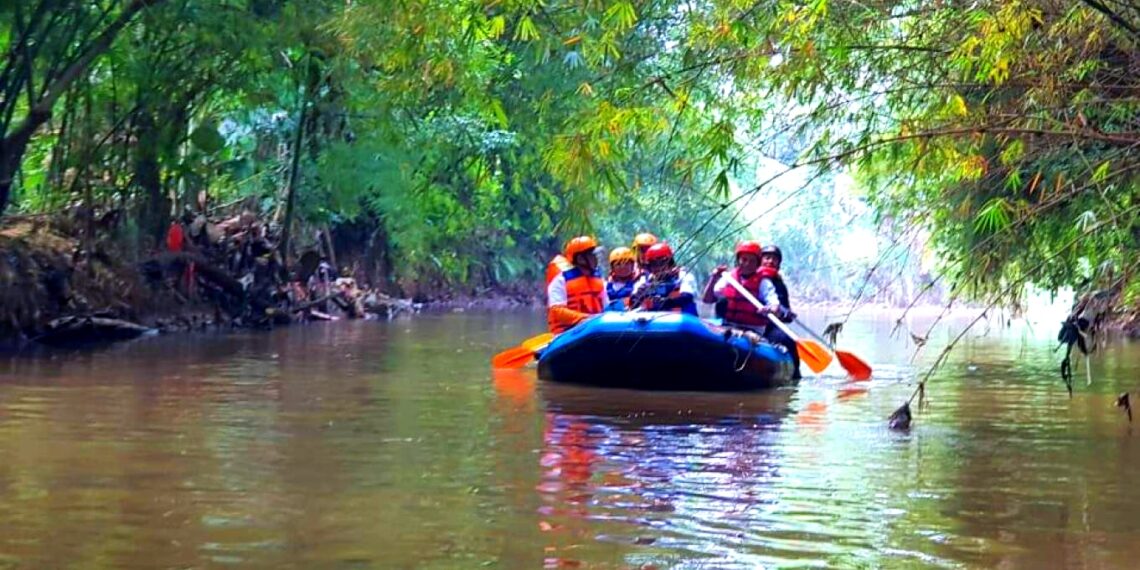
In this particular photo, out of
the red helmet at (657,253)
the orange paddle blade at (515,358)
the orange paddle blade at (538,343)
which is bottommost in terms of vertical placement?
the orange paddle blade at (515,358)

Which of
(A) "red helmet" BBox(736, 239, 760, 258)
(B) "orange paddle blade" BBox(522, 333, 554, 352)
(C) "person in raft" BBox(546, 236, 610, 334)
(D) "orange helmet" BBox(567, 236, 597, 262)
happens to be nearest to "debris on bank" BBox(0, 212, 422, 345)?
(B) "orange paddle blade" BBox(522, 333, 554, 352)

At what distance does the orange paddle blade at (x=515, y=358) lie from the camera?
13109mm

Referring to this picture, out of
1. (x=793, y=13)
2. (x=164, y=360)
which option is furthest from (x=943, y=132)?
(x=164, y=360)

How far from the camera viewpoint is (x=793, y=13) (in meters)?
6.53

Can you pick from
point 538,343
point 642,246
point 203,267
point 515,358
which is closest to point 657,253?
point 642,246

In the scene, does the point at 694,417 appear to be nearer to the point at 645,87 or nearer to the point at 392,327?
the point at 645,87

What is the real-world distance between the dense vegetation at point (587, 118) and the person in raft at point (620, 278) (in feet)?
2.60

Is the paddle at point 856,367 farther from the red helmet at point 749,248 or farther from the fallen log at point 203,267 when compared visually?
the fallen log at point 203,267

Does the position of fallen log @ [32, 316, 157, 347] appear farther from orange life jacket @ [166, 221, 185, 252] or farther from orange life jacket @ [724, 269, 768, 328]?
orange life jacket @ [724, 269, 768, 328]

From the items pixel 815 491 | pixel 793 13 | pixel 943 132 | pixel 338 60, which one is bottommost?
pixel 815 491

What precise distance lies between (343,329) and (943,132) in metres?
14.1

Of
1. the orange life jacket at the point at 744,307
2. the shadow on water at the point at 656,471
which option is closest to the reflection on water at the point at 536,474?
the shadow on water at the point at 656,471

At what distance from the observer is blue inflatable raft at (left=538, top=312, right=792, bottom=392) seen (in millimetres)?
11148

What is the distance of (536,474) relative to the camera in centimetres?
684
